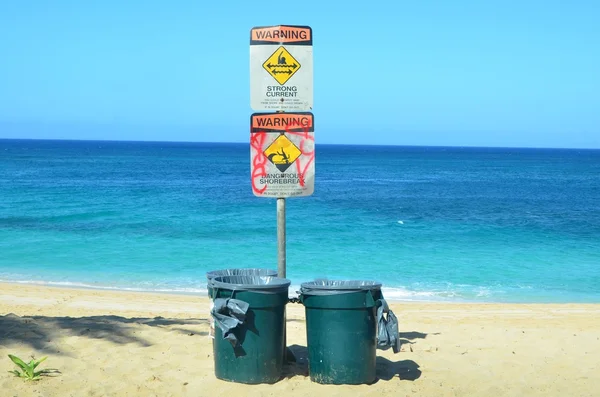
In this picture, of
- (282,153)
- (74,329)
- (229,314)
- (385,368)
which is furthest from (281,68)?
(74,329)

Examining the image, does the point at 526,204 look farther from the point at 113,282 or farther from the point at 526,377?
the point at 526,377

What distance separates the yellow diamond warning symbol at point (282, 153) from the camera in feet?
20.2

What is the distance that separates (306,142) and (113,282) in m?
9.59

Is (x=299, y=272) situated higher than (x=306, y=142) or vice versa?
(x=306, y=142)

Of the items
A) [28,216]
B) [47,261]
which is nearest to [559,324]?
[47,261]

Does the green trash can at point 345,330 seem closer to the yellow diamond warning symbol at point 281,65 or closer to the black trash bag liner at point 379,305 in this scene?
the black trash bag liner at point 379,305

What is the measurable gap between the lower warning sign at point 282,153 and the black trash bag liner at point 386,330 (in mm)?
1280

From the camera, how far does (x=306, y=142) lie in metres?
6.13

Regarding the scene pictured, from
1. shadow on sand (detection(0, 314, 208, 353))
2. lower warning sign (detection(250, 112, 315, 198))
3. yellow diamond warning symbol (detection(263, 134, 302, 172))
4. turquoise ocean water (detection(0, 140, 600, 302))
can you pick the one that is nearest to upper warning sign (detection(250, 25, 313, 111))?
lower warning sign (detection(250, 112, 315, 198))

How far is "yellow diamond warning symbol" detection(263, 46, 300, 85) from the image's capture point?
602cm

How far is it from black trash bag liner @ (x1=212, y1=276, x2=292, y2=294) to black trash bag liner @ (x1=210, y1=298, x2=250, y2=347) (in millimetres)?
106

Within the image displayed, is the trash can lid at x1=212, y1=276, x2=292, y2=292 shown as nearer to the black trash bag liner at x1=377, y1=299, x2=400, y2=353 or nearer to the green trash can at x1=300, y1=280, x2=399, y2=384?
the green trash can at x1=300, y1=280, x2=399, y2=384

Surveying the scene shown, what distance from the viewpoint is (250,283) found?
5.89 metres

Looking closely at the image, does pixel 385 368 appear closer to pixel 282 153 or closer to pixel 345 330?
pixel 345 330
